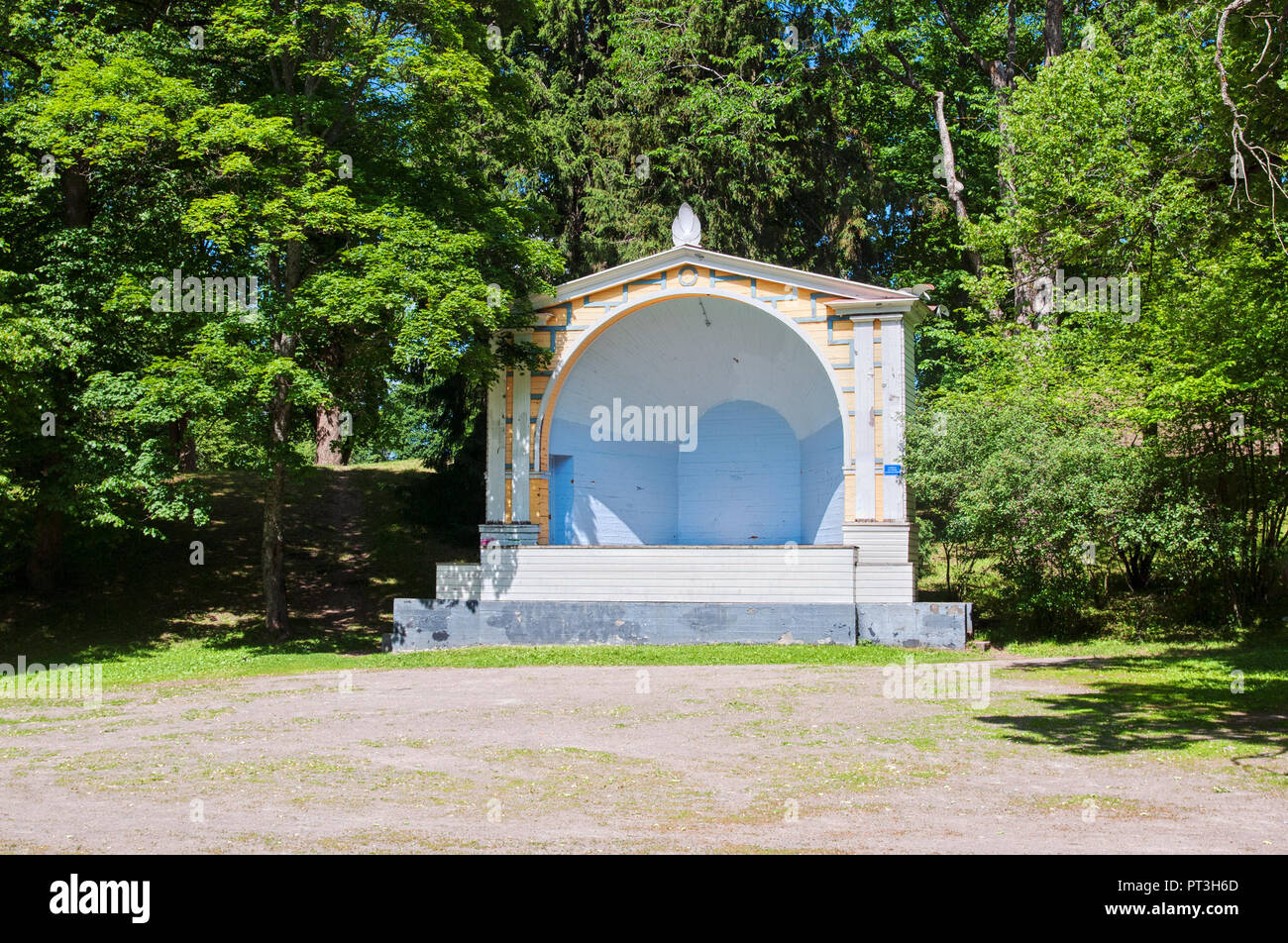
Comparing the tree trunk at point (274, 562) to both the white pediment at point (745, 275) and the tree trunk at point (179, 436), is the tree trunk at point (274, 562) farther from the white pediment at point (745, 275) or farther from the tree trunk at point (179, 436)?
the white pediment at point (745, 275)

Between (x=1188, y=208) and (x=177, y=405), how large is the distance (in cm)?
1488

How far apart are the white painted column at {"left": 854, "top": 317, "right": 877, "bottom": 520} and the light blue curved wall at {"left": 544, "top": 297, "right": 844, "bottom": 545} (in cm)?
187

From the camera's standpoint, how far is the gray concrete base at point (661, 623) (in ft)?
60.1

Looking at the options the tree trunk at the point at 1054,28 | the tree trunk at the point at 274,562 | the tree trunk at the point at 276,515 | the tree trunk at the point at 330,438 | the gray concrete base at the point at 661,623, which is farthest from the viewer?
the tree trunk at the point at 1054,28

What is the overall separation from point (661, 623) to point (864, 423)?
506cm

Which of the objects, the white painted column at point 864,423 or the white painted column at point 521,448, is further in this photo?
the white painted column at point 521,448

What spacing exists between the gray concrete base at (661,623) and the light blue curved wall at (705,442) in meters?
3.38

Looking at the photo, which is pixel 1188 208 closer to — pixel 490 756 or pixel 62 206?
pixel 490 756

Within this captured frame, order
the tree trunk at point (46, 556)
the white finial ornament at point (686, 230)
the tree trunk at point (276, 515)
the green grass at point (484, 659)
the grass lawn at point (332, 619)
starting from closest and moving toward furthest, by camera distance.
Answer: the grass lawn at point (332, 619) < the green grass at point (484, 659) < the tree trunk at point (276, 515) < the white finial ornament at point (686, 230) < the tree trunk at point (46, 556)

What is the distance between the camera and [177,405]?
59.2ft

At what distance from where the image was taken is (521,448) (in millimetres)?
21562

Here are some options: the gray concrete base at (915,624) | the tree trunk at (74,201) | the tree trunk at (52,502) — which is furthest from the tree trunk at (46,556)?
the gray concrete base at (915,624)

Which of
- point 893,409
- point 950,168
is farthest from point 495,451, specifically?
point 950,168

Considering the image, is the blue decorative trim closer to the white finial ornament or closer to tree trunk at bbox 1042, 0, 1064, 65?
the white finial ornament
